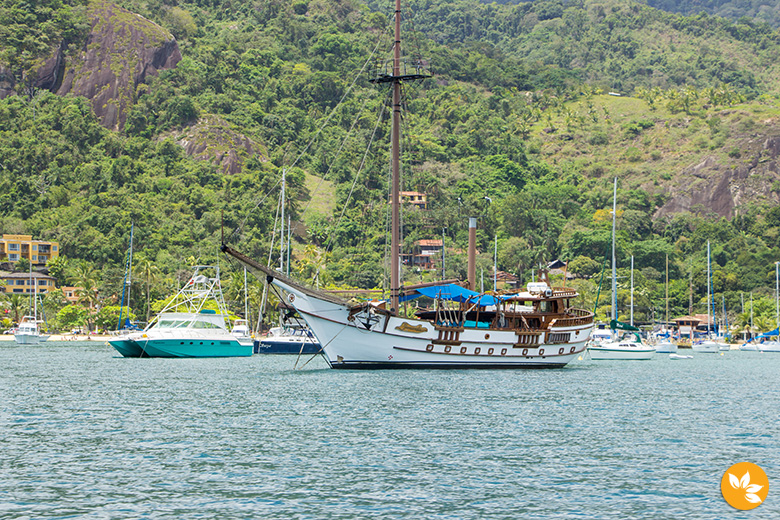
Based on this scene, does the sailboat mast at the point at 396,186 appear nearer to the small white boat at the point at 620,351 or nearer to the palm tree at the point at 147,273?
the small white boat at the point at 620,351

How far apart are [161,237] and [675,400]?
13335cm

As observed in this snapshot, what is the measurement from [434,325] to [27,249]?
12980cm

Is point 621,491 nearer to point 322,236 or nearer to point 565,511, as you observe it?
point 565,511

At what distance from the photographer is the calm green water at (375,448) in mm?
21078

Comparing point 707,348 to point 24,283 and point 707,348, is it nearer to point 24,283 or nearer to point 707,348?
point 707,348

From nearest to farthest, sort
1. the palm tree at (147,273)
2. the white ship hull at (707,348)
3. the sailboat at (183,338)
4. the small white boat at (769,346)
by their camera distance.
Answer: the sailboat at (183,338), the white ship hull at (707,348), the small white boat at (769,346), the palm tree at (147,273)

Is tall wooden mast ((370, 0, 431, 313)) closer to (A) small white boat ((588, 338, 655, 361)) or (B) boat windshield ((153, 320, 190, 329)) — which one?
(B) boat windshield ((153, 320, 190, 329))

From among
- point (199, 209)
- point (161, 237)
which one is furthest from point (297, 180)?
point (161, 237)

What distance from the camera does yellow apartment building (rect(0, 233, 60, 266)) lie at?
164 meters

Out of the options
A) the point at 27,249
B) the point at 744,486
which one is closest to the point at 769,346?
the point at 744,486

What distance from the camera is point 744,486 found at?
23.4 meters

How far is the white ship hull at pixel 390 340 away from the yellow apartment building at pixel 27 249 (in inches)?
4836

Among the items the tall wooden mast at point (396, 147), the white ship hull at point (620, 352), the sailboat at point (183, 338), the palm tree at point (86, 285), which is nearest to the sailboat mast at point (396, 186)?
the tall wooden mast at point (396, 147)

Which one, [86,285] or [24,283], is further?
[24,283]
